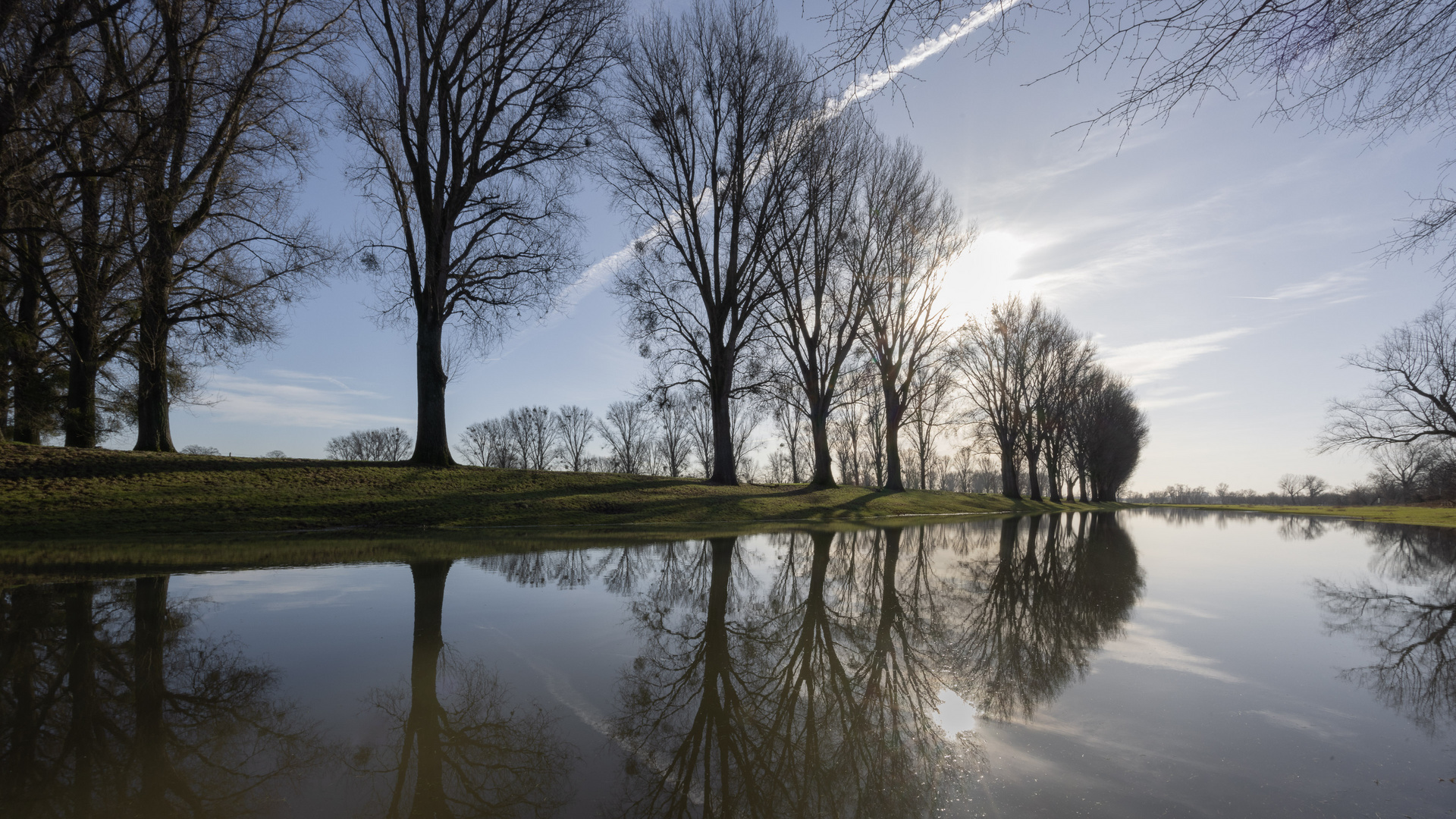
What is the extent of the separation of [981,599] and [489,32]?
18.5 meters

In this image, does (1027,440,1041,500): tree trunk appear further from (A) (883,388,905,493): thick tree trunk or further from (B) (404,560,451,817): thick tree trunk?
(B) (404,560,451,817): thick tree trunk

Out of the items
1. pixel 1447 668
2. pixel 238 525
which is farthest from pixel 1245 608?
pixel 238 525

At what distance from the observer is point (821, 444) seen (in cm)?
2488

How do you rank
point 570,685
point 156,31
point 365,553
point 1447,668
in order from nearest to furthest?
point 570,685 < point 1447,668 < point 365,553 < point 156,31

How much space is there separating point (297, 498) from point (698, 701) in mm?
12280

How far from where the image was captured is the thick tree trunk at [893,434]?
28062 mm

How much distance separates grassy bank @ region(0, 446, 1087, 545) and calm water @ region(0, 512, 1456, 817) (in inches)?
207

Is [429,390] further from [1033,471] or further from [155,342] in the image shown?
[1033,471]

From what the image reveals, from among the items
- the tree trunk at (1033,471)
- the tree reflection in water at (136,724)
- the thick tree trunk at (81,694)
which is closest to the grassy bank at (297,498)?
the thick tree trunk at (81,694)

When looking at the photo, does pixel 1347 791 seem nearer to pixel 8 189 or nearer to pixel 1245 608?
pixel 1245 608

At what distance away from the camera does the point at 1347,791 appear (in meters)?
2.55

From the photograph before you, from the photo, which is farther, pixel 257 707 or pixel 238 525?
pixel 238 525

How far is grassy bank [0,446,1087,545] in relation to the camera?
10242 millimetres

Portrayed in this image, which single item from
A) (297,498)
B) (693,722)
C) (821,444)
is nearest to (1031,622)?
(693,722)
